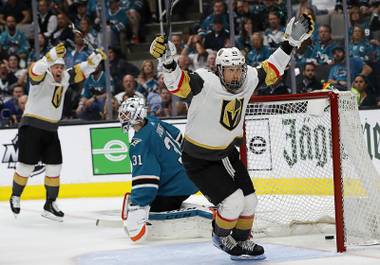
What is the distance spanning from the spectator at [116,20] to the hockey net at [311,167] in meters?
4.17

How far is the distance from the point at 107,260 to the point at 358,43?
4322mm

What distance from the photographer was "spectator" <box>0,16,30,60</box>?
10.4m

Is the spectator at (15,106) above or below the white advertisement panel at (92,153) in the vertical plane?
above

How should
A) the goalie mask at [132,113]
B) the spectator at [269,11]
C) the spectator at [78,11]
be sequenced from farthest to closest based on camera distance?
the spectator at [78,11] → the spectator at [269,11] → the goalie mask at [132,113]

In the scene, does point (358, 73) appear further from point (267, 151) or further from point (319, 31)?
point (267, 151)

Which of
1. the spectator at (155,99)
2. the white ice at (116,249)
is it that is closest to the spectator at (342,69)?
the spectator at (155,99)

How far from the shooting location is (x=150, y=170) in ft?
19.6

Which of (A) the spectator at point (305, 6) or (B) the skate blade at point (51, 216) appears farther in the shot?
(A) the spectator at point (305, 6)

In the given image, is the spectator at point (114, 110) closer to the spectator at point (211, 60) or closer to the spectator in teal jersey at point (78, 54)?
the spectator in teal jersey at point (78, 54)

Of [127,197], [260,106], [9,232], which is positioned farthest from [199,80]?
[9,232]

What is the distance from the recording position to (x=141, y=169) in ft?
19.6

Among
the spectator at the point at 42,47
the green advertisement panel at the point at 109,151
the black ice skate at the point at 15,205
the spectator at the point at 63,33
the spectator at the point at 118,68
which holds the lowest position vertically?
the black ice skate at the point at 15,205

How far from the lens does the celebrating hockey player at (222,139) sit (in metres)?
4.95

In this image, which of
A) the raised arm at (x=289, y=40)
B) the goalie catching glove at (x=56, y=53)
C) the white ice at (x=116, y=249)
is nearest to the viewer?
the white ice at (x=116, y=249)
